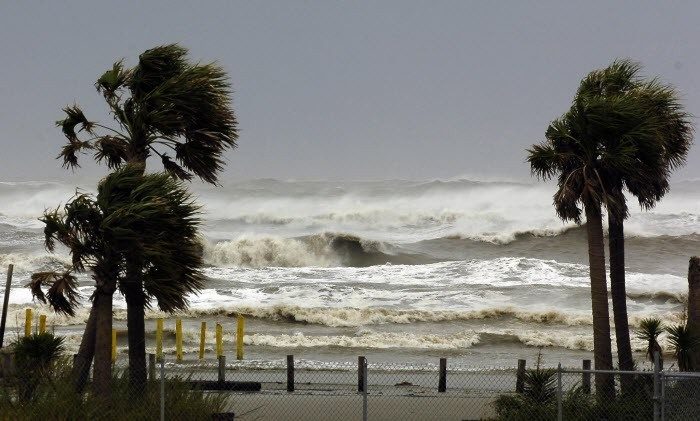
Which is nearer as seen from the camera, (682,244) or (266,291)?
(266,291)

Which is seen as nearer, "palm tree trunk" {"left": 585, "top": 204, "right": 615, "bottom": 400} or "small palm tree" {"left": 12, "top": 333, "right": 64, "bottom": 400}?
"small palm tree" {"left": 12, "top": 333, "right": 64, "bottom": 400}

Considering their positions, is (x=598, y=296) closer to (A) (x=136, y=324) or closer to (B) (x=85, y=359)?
(A) (x=136, y=324)

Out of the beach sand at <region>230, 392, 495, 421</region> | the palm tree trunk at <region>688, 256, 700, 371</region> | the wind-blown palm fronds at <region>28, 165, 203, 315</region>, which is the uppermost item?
the wind-blown palm fronds at <region>28, 165, 203, 315</region>

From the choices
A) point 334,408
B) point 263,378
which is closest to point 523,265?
point 263,378

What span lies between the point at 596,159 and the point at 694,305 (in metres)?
3.20

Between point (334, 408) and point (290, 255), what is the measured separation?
57.4 metres

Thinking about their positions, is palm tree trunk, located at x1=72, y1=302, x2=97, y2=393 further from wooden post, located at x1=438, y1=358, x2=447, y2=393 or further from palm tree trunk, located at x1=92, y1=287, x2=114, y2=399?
wooden post, located at x1=438, y1=358, x2=447, y2=393

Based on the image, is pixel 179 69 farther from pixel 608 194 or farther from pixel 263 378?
pixel 263 378

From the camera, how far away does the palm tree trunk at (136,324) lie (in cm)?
1741

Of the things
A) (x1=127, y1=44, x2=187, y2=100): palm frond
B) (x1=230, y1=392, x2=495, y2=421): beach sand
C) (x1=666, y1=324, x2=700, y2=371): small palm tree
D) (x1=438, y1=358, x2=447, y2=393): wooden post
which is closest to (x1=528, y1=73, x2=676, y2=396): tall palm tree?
(x1=666, y1=324, x2=700, y2=371): small palm tree

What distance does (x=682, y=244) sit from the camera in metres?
78.8

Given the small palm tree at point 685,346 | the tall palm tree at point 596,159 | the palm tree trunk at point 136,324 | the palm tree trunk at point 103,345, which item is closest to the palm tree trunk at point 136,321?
the palm tree trunk at point 136,324

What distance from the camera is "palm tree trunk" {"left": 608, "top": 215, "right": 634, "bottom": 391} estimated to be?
67.9ft

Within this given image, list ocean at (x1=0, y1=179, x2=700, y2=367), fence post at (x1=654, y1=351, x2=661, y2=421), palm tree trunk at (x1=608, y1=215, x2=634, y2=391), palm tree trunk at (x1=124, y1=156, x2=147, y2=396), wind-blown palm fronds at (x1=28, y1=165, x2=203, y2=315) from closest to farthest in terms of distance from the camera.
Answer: fence post at (x1=654, y1=351, x2=661, y2=421)
wind-blown palm fronds at (x1=28, y1=165, x2=203, y2=315)
palm tree trunk at (x1=124, y1=156, x2=147, y2=396)
palm tree trunk at (x1=608, y1=215, x2=634, y2=391)
ocean at (x1=0, y1=179, x2=700, y2=367)
